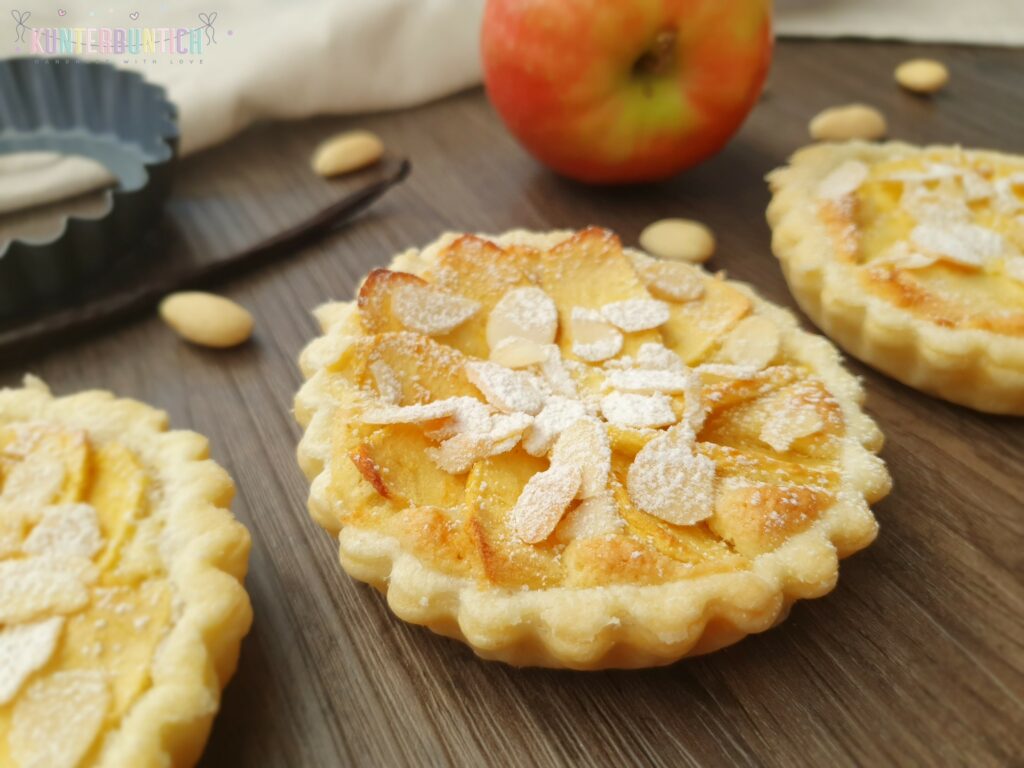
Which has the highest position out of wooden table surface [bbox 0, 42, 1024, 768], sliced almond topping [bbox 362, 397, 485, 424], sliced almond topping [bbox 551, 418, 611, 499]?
sliced almond topping [bbox 362, 397, 485, 424]

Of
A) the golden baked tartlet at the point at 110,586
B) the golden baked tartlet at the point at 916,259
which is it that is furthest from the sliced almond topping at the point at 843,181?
the golden baked tartlet at the point at 110,586

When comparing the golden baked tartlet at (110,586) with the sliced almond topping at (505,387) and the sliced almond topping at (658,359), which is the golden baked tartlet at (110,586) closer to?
the sliced almond topping at (505,387)

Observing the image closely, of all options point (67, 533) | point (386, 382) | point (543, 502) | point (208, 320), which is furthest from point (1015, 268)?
point (67, 533)

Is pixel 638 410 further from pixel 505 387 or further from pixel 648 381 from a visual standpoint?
pixel 505 387

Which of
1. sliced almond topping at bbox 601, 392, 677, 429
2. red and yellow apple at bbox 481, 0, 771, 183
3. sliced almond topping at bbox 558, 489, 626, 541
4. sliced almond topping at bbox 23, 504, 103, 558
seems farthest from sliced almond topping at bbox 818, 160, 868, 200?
sliced almond topping at bbox 23, 504, 103, 558

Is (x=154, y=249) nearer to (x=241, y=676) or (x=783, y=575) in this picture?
(x=241, y=676)

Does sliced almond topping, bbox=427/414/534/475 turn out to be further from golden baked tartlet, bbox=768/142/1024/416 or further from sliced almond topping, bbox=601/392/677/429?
golden baked tartlet, bbox=768/142/1024/416

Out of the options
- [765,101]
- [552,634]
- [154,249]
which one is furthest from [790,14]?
[552,634]
